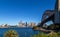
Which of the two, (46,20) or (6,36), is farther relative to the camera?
(46,20)

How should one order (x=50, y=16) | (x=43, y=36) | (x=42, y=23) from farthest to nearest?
1. (x=42, y=23)
2. (x=50, y=16)
3. (x=43, y=36)

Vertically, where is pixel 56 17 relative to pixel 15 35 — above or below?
above

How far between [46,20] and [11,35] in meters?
64.9

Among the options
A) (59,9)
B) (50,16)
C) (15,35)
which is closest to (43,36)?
(15,35)

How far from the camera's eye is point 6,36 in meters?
14.4

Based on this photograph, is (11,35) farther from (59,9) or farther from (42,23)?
(42,23)

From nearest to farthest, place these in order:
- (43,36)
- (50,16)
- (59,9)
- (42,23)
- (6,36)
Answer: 1. (6,36)
2. (43,36)
3. (59,9)
4. (50,16)
5. (42,23)

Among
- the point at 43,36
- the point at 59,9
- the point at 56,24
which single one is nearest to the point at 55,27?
the point at 56,24

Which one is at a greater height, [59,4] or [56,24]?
[59,4]

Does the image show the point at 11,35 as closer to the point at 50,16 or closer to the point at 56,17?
the point at 56,17

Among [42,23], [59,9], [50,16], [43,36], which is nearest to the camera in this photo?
[43,36]

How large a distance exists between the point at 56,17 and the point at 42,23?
15731mm

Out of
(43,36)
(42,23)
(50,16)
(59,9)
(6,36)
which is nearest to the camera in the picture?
(6,36)

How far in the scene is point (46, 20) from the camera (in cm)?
7888
